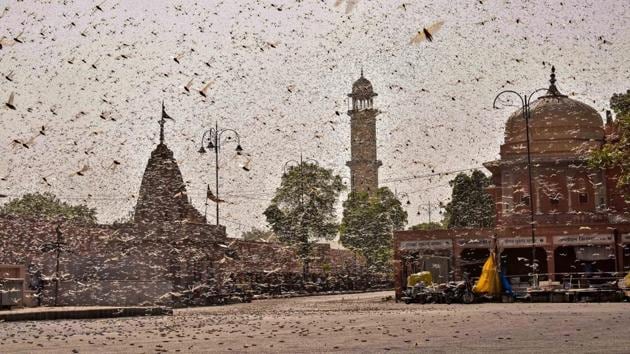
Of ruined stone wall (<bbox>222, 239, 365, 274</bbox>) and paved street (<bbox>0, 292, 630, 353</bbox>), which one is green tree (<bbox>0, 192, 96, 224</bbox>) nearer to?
ruined stone wall (<bbox>222, 239, 365, 274</bbox>)

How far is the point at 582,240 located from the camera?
52.1 m

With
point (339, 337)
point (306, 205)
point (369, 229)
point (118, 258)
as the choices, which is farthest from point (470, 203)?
point (339, 337)

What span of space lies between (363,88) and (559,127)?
73.6 metres

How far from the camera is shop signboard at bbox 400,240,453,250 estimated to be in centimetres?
5256

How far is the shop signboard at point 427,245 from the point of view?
52.6 meters

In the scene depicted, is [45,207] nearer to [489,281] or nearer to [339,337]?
[489,281]

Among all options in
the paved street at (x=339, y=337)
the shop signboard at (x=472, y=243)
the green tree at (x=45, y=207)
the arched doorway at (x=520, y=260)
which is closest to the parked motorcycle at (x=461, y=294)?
the shop signboard at (x=472, y=243)

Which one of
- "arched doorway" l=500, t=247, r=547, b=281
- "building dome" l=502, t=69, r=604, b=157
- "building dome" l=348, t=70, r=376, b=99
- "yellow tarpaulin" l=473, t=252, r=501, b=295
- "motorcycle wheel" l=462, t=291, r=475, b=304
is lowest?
"motorcycle wheel" l=462, t=291, r=475, b=304

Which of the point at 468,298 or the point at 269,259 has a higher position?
the point at 269,259

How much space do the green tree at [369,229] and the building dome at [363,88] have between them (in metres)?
49.3

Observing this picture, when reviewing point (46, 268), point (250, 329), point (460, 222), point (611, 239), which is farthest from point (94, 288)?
point (460, 222)

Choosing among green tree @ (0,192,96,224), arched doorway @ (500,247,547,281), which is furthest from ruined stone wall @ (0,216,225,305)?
green tree @ (0,192,96,224)

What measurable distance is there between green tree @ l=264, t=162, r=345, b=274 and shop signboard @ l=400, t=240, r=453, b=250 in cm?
1672

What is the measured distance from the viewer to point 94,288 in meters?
39.8
